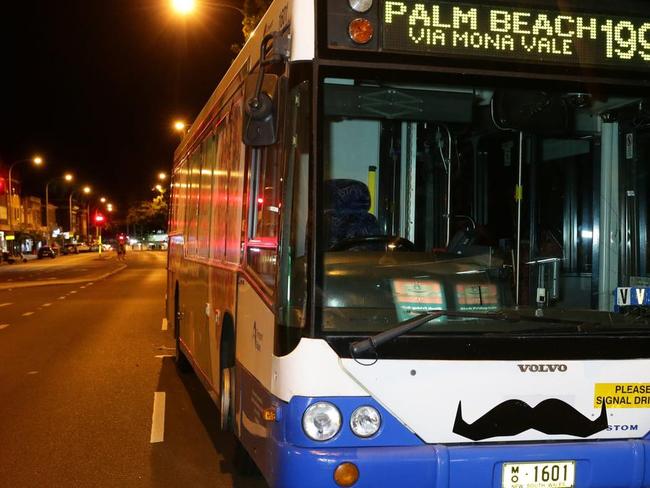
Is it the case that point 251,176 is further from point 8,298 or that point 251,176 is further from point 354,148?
point 8,298

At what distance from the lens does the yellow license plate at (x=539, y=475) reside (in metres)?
3.62

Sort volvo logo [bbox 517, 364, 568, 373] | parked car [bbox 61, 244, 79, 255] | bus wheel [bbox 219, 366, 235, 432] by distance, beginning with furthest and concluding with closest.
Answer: parked car [bbox 61, 244, 79, 255], bus wheel [bbox 219, 366, 235, 432], volvo logo [bbox 517, 364, 568, 373]

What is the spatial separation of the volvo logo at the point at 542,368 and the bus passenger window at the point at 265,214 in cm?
135

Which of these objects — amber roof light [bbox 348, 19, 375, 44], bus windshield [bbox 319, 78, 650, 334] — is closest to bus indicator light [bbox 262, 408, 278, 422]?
bus windshield [bbox 319, 78, 650, 334]

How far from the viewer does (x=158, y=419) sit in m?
7.38

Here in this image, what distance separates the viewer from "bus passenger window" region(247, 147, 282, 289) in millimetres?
3836

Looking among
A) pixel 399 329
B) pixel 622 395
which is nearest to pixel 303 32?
pixel 399 329

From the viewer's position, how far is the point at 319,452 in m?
3.49

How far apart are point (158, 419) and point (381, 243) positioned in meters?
4.10

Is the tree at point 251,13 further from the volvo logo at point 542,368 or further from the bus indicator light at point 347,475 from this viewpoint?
the bus indicator light at point 347,475

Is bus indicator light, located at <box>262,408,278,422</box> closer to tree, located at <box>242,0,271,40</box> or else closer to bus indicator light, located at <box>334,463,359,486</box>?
bus indicator light, located at <box>334,463,359,486</box>

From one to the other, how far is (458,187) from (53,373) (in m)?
7.12

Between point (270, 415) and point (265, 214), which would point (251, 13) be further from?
point (270, 415)

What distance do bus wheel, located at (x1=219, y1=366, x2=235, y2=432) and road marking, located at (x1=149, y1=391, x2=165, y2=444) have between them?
1462 millimetres
